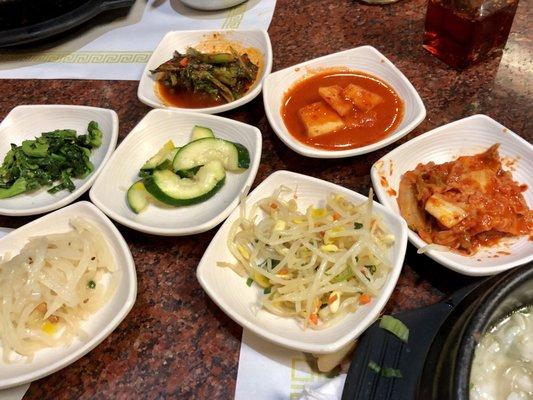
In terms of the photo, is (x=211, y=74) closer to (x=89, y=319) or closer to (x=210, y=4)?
(x=210, y=4)

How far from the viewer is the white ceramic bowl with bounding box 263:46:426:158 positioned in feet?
6.06

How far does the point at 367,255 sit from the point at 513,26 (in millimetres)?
1630

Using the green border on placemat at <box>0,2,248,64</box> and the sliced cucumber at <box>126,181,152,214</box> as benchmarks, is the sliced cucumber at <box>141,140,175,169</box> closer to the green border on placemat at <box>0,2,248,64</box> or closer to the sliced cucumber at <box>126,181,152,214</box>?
the sliced cucumber at <box>126,181,152,214</box>

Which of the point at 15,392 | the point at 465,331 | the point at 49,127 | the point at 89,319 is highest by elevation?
the point at 465,331

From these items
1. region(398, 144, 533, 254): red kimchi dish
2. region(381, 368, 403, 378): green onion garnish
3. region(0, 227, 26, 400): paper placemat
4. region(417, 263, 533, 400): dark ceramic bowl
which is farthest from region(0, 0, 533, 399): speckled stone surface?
region(417, 263, 533, 400): dark ceramic bowl

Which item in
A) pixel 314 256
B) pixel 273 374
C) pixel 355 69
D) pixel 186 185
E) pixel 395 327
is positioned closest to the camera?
pixel 395 327

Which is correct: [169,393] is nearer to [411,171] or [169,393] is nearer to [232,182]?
[232,182]

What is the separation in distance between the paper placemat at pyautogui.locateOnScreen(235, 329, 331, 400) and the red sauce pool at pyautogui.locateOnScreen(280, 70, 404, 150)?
816 mm

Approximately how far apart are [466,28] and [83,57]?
1.95 meters

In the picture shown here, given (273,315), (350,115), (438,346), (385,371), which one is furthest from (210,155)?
(438,346)

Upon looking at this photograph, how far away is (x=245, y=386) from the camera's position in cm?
146

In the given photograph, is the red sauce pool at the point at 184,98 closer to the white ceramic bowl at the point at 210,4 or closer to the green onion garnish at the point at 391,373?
the white ceramic bowl at the point at 210,4

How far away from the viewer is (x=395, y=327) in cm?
137

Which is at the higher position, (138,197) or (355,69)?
(355,69)
